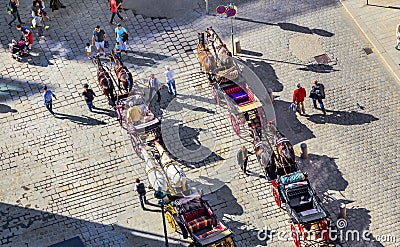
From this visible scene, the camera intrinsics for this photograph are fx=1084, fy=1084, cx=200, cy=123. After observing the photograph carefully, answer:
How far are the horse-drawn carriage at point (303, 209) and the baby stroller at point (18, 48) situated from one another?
15.6 m

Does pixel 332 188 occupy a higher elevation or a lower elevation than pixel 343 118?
lower

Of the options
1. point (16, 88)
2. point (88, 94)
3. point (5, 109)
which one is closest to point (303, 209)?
point (88, 94)

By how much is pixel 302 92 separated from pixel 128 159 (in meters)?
8.78

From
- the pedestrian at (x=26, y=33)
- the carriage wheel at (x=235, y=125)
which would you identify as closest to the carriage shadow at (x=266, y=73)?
the carriage wheel at (x=235, y=125)

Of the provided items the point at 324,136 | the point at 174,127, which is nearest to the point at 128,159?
the point at 174,127

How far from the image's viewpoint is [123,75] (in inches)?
2045

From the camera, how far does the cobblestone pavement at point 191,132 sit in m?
47.7

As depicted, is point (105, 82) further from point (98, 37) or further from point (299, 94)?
point (299, 94)

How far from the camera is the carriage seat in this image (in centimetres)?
4553

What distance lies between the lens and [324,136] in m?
50.8

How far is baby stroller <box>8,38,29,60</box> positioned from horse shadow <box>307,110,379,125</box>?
14962 mm

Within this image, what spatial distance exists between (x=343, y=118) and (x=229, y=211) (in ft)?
25.4

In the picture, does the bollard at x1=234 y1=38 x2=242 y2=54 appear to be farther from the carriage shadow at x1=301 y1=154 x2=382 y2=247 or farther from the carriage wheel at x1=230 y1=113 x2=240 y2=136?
the carriage shadow at x1=301 y1=154 x2=382 y2=247

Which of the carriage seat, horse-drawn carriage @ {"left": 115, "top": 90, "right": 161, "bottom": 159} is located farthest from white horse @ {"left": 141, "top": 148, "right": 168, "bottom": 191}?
the carriage seat
